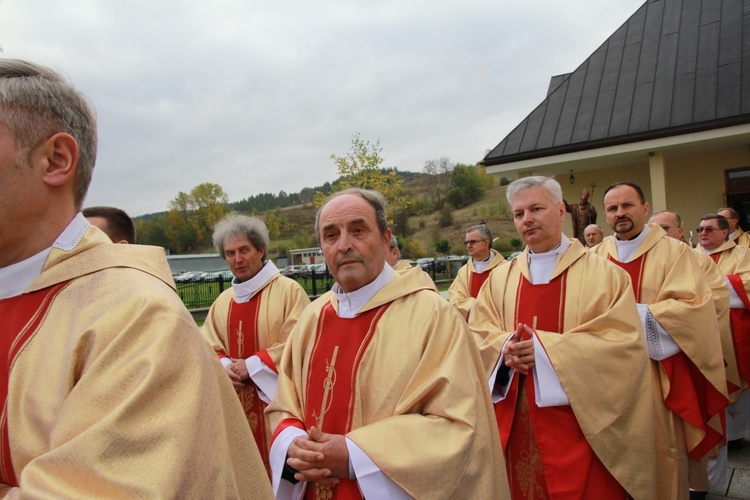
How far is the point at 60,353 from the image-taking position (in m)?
1.17

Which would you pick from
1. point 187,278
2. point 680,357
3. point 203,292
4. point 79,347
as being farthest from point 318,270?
point 79,347

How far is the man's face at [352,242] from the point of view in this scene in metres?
2.51

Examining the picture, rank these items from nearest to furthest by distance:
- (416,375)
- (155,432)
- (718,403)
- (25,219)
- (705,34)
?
(155,432) < (25,219) < (416,375) < (718,403) < (705,34)

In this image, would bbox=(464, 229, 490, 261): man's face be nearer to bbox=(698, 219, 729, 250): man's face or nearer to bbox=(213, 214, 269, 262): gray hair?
bbox=(698, 219, 729, 250): man's face

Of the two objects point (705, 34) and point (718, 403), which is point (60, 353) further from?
point (705, 34)

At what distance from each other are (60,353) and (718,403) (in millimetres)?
4327

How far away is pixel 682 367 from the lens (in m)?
3.74

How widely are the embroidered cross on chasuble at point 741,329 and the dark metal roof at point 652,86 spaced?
278 inches

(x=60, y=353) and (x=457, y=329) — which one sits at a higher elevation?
(x=60, y=353)

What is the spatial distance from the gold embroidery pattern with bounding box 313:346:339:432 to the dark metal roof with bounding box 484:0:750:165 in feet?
38.1

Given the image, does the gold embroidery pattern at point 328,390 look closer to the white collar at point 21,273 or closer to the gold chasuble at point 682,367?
the white collar at point 21,273

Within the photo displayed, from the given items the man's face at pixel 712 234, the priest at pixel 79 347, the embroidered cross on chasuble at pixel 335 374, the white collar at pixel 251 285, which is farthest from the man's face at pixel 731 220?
the priest at pixel 79 347

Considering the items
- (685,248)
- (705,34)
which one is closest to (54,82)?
Answer: (685,248)

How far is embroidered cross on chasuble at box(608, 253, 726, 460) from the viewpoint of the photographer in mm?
3645
